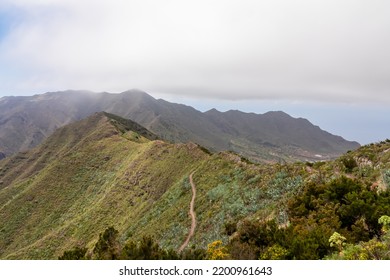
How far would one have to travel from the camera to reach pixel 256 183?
1587 inches

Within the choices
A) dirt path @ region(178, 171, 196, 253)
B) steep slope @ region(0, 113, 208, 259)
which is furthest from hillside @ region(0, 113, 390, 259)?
dirt path @ region(178, 171, 196, 253)

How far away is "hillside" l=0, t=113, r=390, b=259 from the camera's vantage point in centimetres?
1896

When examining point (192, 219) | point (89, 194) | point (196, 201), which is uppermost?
point (196, 201)

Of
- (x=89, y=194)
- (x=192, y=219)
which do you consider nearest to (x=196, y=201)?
(x=192, y=219)

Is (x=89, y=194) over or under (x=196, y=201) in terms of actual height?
under

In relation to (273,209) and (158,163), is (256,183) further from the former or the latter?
(158,163)

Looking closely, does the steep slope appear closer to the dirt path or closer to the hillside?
the hillside

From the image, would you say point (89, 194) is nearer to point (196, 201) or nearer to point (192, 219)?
point (196, 201)

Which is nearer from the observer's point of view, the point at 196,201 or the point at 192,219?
the point at 192,219

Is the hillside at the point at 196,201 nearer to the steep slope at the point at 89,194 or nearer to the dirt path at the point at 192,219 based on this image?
the steep slope at the point at 89,194

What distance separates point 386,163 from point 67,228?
2504 inches

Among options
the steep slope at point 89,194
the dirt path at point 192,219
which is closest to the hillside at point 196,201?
the steep slope at point 89,194

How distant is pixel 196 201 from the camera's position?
154 feet

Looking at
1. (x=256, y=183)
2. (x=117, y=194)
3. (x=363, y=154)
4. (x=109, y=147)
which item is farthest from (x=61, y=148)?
(x=363, y=154)
